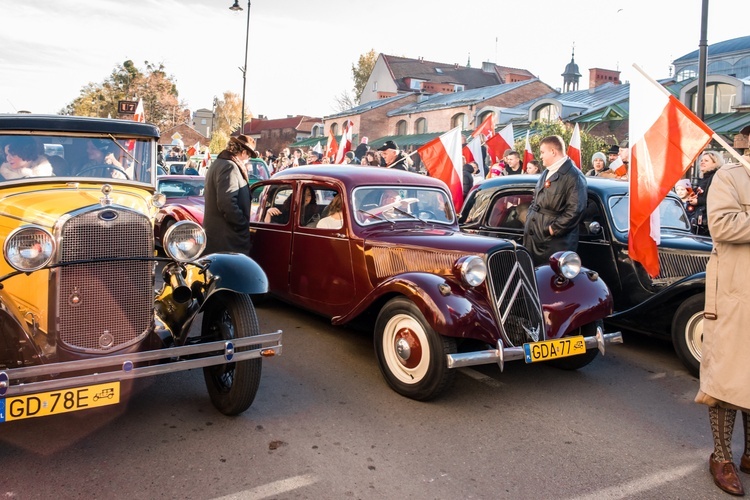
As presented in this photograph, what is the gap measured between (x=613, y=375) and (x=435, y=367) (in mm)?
1864

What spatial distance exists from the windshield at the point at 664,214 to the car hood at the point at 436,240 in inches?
71.6

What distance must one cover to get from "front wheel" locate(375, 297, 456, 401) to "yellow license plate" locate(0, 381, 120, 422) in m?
2.02

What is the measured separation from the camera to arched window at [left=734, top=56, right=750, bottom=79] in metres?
33.1

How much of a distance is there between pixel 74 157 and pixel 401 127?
135 ft

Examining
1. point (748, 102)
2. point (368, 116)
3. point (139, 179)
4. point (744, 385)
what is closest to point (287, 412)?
point (139, 179)

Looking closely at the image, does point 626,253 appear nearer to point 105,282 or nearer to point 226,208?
point 226,208

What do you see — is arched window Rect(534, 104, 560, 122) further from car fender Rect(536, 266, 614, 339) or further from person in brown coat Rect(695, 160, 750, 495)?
person in brown coat Rect(695, 160, 750, 495)

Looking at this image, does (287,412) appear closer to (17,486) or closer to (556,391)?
(17,486)

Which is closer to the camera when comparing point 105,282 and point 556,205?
point 105,282

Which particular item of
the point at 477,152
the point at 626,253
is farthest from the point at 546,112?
the point at 626,253

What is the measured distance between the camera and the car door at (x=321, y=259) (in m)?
5.59

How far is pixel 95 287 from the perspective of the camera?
142 inches

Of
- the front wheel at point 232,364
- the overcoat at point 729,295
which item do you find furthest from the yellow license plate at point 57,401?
the overcoat at point 729,295

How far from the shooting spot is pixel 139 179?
4.68 meters
